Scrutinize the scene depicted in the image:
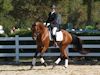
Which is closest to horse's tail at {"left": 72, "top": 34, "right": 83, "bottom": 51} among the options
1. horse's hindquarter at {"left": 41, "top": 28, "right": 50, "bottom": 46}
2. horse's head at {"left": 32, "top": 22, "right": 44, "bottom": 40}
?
horse's hindquarter at {"left": 41, "top": 28, "right": 50, "bottom": 46}

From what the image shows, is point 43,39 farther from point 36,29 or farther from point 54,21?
point 54,21

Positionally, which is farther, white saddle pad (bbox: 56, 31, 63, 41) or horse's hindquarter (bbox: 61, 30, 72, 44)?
horse's hindquarter (bbox: 61, 30, 72, 44)

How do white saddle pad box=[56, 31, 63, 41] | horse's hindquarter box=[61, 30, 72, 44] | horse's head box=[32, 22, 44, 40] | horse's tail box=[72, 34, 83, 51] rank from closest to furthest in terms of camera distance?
horse's head box=[32, 22, 44, 40]
white saddle pad box=[56, 31, 63, 41]
horse's hindquarter box=[61, 30, 72, 44]
horse's tail box=[72, 34, 83, 51]

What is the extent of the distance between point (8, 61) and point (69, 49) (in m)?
2.94

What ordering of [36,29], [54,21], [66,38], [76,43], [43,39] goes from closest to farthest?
[36,29] → [43,39] → [54,21] → [66,38] → [76,43]

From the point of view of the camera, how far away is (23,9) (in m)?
44.0

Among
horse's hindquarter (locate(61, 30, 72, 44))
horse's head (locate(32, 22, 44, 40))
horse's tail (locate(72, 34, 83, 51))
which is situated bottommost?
horse's tail (locate(72, 34, 83, 51))

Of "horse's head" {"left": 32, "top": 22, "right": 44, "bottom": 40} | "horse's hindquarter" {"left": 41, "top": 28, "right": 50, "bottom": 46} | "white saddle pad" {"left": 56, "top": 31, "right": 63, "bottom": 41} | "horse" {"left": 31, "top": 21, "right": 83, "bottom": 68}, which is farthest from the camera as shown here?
"white saddle pad" {"left": 56, "top": 31, "right": 63, "bottom": 41}

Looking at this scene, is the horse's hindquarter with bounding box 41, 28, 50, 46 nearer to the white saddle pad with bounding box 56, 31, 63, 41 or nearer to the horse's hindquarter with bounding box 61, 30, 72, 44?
the white saddle pad with bounding box 56, 31, 63, 41

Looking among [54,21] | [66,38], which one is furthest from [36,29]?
[66,38]

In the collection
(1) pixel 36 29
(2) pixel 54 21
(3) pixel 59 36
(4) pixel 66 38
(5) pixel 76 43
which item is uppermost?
(2) pixel 54 21

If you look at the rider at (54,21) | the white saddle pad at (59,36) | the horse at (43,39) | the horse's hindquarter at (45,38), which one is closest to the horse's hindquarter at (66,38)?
the horse at (43,39)

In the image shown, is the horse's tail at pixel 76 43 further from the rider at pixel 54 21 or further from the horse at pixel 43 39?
the rider at pixel 54 21

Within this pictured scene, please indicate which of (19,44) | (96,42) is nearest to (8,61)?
(19,44)
